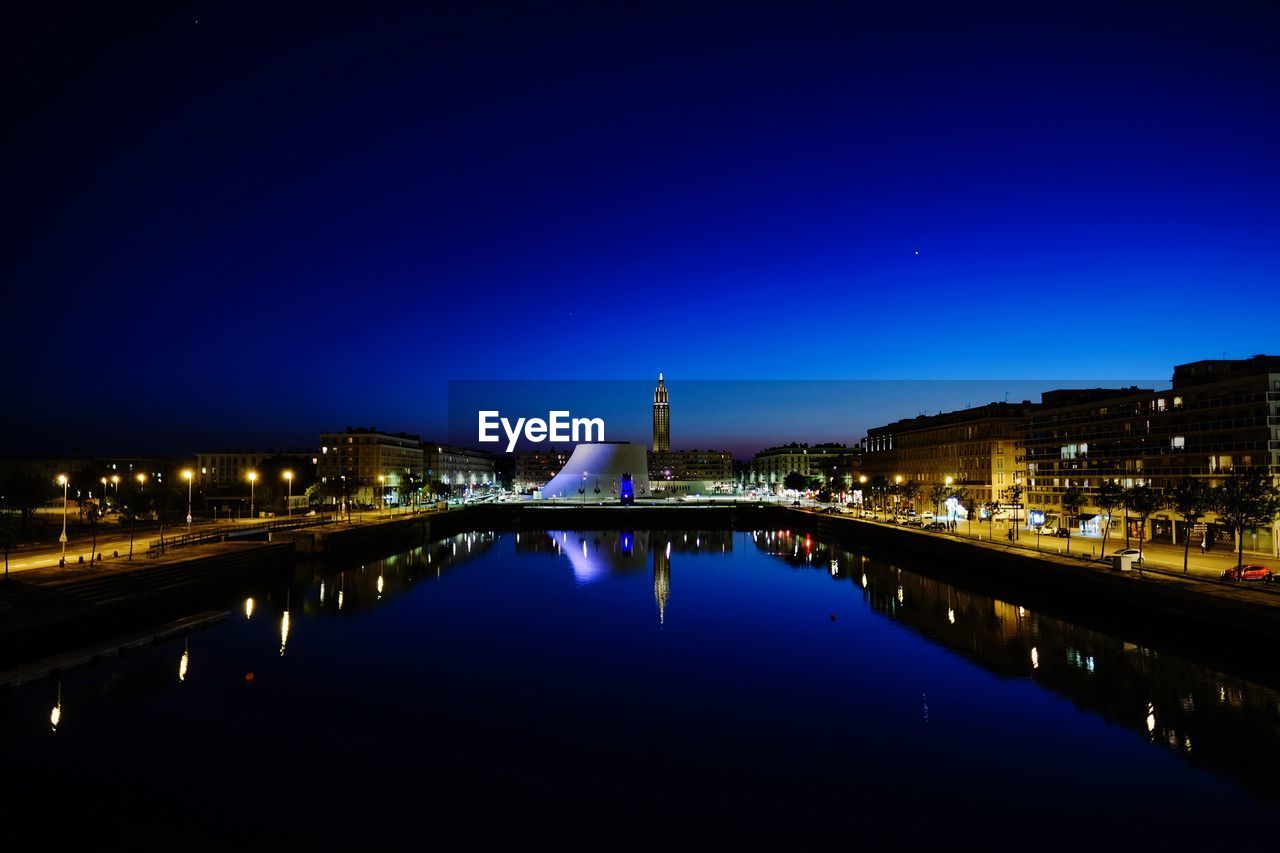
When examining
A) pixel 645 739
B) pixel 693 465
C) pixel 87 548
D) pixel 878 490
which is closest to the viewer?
pixel 645 739

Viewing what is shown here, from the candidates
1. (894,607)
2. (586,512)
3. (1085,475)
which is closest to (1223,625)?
(894,607)

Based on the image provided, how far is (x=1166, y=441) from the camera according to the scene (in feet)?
137

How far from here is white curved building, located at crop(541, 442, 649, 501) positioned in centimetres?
10031

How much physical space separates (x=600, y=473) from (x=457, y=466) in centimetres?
6176

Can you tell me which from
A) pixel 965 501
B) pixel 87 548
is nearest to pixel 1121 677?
pixel 87 548

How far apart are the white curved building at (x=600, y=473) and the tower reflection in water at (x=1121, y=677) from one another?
6757 centimetres

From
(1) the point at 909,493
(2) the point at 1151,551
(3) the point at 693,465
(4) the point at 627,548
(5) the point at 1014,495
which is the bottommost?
(4) the point at 627,548

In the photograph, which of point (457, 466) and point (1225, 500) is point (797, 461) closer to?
point (457, 466)

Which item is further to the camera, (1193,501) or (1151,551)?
(1151,551)

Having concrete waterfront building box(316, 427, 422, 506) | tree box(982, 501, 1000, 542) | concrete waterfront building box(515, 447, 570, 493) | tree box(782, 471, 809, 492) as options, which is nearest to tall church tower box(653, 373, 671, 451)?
concrete waterfront building box(515, 447, 570, 493)

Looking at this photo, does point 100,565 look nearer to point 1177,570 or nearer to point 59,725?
point 59,725

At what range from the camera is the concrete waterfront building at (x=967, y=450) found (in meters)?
65.0

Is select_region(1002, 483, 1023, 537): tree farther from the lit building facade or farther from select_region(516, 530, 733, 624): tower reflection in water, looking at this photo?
the lit building facade

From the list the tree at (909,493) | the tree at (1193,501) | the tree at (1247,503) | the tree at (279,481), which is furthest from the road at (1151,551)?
the tree at (279,481)
